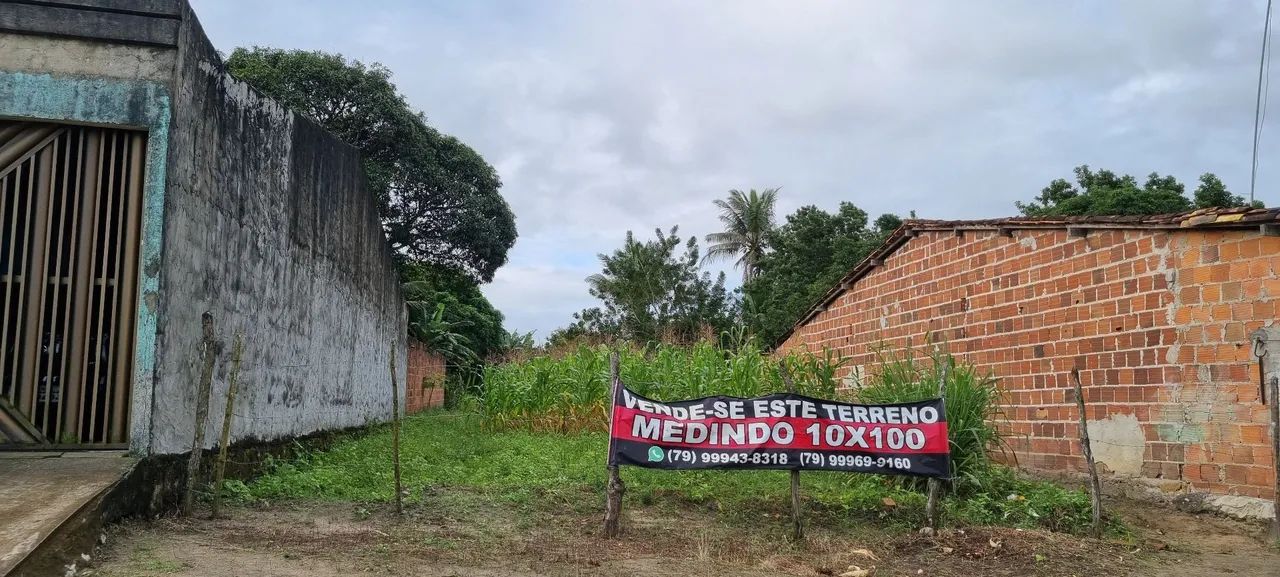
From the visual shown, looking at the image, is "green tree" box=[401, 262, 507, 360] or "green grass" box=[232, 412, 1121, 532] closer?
"green grass" box=[232, 412, 1121, 532]

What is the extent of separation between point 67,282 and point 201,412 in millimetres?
1379

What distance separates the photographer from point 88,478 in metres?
5.76

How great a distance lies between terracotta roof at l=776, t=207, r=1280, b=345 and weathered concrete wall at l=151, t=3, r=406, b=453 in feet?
25.1

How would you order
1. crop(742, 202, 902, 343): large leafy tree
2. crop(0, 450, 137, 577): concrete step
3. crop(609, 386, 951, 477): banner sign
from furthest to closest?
1. crop(742, 202, 902, 343): large leafy tree
2. crop(609, 386, 951, 477): banner sign
3. crop(0, 450, 137, 577): concrete step

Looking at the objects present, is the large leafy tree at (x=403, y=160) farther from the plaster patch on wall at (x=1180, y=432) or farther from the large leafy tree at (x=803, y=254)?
the plaster patch on wall at (x=1180, y=432)

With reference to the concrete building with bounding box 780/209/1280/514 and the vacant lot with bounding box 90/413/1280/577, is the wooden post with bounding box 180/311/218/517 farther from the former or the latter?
the concrete building with bounding box 780/209/1280/514

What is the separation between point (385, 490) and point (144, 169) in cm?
337

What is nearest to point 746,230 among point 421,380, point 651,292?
point 651,292

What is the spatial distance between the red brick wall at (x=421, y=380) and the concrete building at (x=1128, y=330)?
11550 mm

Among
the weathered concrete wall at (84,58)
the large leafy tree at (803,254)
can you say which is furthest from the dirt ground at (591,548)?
the large leafy tree at (803,254)

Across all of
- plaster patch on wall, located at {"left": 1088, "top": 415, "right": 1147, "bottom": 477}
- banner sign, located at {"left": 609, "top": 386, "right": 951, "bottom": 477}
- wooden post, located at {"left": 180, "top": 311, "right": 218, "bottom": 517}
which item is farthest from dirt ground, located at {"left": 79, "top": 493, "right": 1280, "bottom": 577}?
plaster patch on wall, located at {"left": 1088, "top": 415, "right": 1147, "bottom": 477}

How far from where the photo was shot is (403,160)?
79.6ft

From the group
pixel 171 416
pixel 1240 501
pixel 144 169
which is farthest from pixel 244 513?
pixel 1240 501

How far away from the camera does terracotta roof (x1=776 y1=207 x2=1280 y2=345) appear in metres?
7.83
